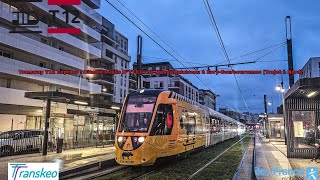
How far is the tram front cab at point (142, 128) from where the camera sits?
11945 millimetres

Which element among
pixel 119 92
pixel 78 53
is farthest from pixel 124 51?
pixel 78 53

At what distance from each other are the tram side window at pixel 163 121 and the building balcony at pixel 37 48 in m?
23.5

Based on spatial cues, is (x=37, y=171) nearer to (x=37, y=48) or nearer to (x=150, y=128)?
(x=150, y=128)

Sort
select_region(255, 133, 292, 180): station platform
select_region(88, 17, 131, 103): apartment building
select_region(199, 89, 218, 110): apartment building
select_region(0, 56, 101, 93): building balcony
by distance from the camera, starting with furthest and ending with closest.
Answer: select_region(199, 89, 218, 110): apartment building → select_region(88, 17, 131, 103): apartment building → select_region(0, 56, 101, 93): building balcony → select_region(255, 133, 292, 180): station platform

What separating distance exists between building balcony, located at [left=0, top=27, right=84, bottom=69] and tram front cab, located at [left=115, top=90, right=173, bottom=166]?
2254cm

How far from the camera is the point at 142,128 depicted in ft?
40.7

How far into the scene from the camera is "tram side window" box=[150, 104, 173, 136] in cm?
1259

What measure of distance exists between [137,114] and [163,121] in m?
1.17

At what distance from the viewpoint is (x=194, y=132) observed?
1778 centimetres

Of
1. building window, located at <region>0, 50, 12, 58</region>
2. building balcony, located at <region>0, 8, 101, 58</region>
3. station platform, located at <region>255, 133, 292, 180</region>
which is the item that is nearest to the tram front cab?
station platform, located at <region>255, 133, 292, 180</region>

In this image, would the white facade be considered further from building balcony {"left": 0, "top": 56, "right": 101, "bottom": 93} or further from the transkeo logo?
the transkeo logo

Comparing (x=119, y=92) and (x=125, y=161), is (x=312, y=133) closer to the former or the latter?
(x=125, y=161)

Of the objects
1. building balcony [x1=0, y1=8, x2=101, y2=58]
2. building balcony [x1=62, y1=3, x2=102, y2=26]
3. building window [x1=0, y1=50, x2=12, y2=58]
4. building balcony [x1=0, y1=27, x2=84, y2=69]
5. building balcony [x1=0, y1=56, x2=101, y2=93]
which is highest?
building balcony [x1=62, y1=3, x2=102, y2=26]

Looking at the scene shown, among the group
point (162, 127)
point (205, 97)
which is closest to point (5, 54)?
point (162, 127)
